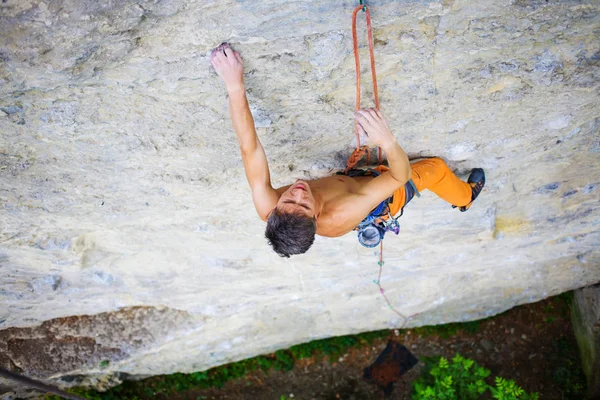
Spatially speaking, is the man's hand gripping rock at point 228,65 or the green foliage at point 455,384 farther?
the green foliage at point 455,384

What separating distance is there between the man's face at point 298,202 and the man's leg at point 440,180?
0.93 metres

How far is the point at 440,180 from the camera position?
3293 millimetres

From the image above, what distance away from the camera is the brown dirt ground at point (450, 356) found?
229 inches

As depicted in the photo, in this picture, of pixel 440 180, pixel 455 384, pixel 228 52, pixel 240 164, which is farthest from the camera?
pixel 455 384

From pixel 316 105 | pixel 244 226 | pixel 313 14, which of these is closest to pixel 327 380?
pixel 244 226

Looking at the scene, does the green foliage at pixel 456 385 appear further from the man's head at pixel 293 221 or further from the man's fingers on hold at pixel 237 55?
the man's fingers on hold at pixel 237 55

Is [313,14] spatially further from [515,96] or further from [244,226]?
[244,226]

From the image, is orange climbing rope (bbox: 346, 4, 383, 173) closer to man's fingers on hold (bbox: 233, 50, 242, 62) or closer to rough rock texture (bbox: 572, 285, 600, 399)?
man's fingers on hold (bbox: 233, 50, 242, 62)

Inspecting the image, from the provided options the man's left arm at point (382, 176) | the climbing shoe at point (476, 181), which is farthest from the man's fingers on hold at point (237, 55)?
the climbing shoe at point (476, 181)

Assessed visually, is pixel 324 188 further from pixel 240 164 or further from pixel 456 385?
pixel 456 385

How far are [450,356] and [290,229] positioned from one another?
14.4ft

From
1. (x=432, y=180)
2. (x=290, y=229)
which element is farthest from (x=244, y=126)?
(x=432, y=180)

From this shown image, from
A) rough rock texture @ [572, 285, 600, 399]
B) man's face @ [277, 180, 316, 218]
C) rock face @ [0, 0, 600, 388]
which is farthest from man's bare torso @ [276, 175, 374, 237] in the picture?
rough rock texture @ [572, 285, 600, 399]

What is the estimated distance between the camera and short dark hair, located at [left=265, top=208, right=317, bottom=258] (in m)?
2.46
